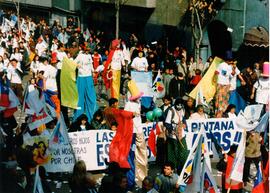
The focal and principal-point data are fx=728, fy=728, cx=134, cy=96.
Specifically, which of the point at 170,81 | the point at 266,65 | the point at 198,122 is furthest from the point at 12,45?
the point at 198,122

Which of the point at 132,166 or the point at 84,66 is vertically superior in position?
the point at 84,66

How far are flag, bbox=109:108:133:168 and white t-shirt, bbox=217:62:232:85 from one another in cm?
551

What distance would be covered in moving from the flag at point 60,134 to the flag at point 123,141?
79 centimetres

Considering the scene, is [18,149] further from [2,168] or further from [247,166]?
[247,166]

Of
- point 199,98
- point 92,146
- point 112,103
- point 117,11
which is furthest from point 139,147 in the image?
point 117,11

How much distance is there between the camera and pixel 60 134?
38.7 feet

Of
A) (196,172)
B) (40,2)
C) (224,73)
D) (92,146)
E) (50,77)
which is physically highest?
(40,2)

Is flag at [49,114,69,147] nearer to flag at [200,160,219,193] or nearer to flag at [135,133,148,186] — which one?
flag at [135,133,148,186]

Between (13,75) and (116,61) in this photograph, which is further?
(116,61)

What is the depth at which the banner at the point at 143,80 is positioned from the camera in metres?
17.1

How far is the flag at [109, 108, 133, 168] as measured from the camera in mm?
11922

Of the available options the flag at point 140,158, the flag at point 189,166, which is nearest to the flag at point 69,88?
the flag at point 140,158

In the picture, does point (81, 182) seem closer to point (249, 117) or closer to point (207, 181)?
point (207, 181)

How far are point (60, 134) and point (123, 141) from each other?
105cm
